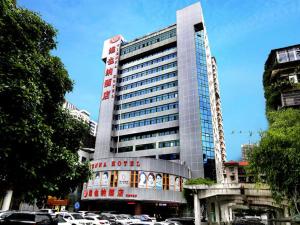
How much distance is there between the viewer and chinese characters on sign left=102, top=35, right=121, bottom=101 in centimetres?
6788

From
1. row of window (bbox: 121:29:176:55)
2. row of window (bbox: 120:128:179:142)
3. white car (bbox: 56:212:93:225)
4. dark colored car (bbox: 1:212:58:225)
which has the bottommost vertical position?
white car (bbox: 56:212:93:225)

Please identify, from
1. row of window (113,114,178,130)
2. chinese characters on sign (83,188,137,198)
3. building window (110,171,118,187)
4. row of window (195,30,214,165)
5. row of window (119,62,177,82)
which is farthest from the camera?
row of window (119,62,177,82)

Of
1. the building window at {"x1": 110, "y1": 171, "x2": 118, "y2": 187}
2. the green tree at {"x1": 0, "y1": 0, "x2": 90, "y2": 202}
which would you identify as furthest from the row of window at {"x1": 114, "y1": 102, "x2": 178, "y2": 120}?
the green tree at {"x1": 0, "y1": 0, "x2": 90, "y2": 202}

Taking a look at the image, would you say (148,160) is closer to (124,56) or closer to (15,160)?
(15,160)

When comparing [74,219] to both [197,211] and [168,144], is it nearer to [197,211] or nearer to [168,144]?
[197,211]

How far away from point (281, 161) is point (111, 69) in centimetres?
5669

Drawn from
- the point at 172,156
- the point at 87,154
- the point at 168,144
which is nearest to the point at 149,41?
the point at 168,144

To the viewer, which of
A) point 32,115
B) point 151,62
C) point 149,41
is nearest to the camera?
point 32,115

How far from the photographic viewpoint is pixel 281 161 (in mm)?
20297

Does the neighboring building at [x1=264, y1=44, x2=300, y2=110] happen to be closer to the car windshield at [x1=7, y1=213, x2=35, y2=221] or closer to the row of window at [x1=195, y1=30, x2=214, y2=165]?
the row of window at [x1=195, y1=30, x2=214, y2=165]

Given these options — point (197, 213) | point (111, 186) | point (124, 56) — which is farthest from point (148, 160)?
point (124, 56)

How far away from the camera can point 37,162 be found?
1003 centimetres

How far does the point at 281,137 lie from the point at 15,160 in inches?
765

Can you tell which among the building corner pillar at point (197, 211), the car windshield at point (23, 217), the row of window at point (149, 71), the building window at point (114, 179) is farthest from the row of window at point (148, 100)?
the car windshield at point (23, 217)
